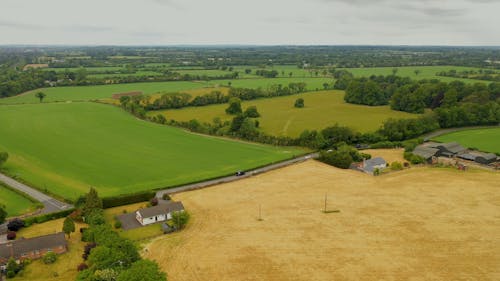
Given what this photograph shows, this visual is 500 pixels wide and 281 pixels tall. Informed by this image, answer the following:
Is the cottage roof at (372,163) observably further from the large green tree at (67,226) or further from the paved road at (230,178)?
the large green tree at (67,226)

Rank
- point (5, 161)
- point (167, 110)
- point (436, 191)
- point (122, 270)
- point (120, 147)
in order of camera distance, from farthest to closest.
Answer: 1. point (167, 110)
2. point (120, 147)
3. point (5, 161)
4. point (436, 191)
5. point (122, 270)

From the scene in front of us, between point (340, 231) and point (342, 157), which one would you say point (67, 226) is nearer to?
point (340, 231)

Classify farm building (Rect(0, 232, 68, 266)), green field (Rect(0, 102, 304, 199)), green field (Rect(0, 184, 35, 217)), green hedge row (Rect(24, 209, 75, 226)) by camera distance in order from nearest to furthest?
farm building (Rect(0, 232, 68, 266)) < green hedge row (Rect(24, 209, 75, 226)) < green field (Rect(0, 184, 35, 217)) < green field (Rect(0, 102, 304, 199))

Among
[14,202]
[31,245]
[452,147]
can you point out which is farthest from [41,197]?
[452,147]

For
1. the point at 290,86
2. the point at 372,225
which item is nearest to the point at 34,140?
the point at 372,225

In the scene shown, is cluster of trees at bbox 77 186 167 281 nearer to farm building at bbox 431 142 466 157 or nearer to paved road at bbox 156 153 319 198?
paved road at bbox 156 153 319 198

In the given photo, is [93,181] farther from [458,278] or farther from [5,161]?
[458,278]

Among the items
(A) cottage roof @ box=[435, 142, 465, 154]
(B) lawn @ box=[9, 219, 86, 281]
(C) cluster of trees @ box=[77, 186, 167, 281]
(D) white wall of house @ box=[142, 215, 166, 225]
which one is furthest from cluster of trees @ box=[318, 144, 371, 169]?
(B) lawn @ box=[9, 219, 86, 281]
